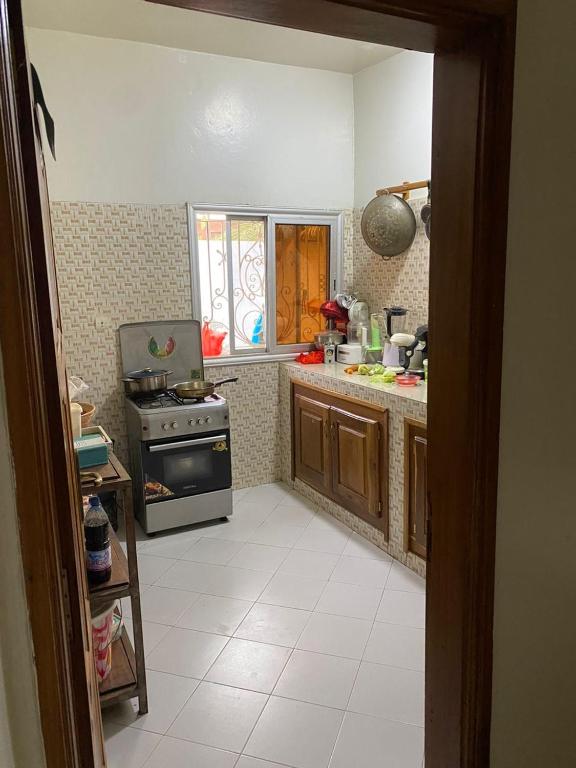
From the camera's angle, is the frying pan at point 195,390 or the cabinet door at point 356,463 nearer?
the cabinet door at point 356,463

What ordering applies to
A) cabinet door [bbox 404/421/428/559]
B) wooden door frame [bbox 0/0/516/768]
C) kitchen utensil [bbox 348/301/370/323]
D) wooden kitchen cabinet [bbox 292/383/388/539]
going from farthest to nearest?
kitchen utensil [bbox 348/301/370/323] → wooden kitchen cabinet [bbox 292/383/388/539] → cabinet door [bbox 404/421/428/559] → wooden door frame [bbox 0/0/516/768]

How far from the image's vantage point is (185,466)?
3576 millimetres

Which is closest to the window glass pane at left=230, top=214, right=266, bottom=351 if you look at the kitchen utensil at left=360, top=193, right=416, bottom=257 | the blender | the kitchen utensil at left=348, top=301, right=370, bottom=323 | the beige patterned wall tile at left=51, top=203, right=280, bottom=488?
the beige patterned wall tile at left=51, top=203, right=280, bottom=488

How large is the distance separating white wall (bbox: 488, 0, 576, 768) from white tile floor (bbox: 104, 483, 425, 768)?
782mm

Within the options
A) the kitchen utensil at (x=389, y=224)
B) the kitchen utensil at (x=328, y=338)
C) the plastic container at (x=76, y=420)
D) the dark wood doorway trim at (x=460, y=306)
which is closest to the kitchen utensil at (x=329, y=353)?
the kitchen utensil at (x=328, y=338)

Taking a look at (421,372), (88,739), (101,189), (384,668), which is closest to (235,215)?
(101,189)

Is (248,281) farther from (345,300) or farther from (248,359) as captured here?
(345,300)

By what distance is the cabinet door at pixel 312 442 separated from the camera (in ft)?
12.4

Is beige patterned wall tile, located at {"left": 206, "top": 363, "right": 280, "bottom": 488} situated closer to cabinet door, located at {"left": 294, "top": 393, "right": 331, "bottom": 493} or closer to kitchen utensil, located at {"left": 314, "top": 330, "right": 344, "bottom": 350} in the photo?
cabinet door, located at {"left": 294, "top": 393, "right": 331, "bottom": 493}

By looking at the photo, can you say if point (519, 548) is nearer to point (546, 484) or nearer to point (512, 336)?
point (546, 484)

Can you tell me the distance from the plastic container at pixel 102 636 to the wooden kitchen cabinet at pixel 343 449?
1.69m

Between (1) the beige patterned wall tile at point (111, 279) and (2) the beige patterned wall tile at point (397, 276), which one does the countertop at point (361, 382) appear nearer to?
(2) the beige patterned wall tile at point (397, 276)

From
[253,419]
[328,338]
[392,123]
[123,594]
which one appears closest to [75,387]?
[123,594]

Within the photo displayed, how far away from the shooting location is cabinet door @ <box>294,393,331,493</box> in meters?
3.78
